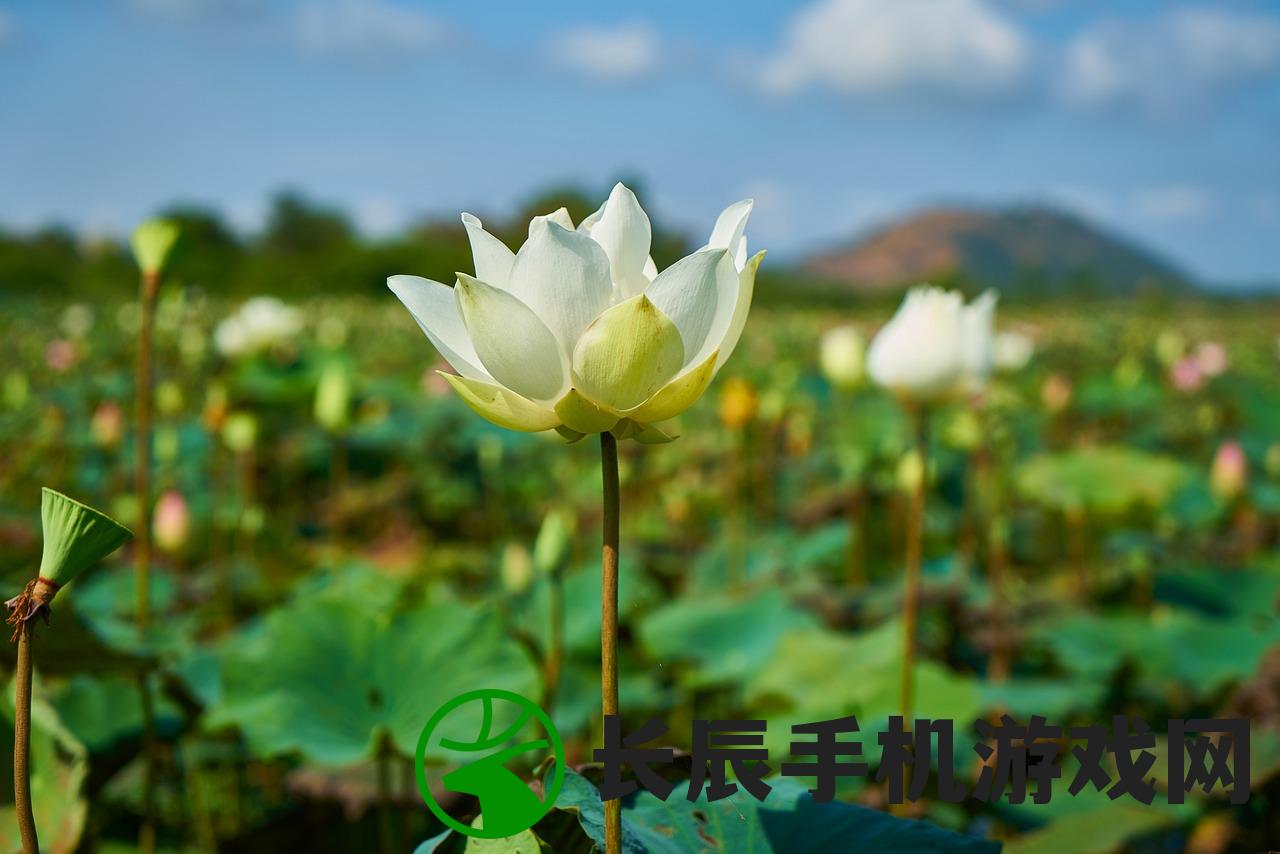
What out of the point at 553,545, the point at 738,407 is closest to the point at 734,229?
the point at 553,545

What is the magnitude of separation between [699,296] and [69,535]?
34 centimetres

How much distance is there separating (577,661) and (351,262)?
21589mm

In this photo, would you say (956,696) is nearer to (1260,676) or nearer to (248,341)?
(1260,676)

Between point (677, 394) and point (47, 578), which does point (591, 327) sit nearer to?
point (677, 394)

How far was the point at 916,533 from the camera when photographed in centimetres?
120

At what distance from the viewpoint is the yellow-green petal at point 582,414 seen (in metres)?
0.58

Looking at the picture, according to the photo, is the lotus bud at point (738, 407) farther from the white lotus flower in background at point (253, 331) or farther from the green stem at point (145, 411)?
the green stem at point (145, 411)

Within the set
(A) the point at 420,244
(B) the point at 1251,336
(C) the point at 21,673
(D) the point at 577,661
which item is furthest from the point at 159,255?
(A) the point at 420,244

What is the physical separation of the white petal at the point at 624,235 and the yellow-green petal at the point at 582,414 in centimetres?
8

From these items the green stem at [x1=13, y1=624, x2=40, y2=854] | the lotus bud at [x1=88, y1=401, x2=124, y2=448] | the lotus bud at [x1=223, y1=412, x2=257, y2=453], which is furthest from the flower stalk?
the lotus bud at [x1=88, y1=401, x2=124, y2=448]

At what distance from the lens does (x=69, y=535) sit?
0.52 m

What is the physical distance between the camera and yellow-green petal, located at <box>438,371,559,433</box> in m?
0.59

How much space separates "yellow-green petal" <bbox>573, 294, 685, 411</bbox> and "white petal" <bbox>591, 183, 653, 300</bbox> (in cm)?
5

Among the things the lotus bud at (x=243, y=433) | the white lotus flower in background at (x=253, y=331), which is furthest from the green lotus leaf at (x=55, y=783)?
the white lotus flower in background at (x=253, y=331)
